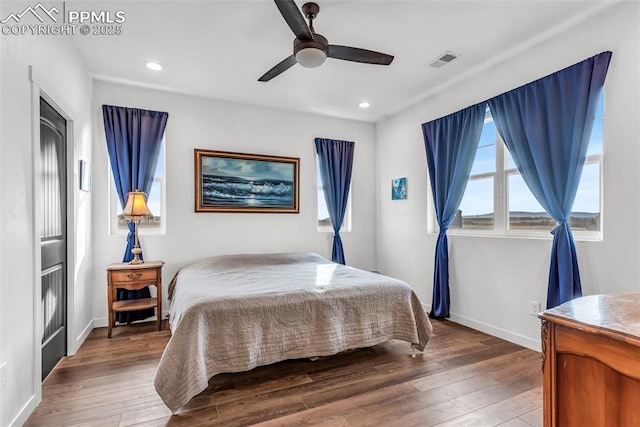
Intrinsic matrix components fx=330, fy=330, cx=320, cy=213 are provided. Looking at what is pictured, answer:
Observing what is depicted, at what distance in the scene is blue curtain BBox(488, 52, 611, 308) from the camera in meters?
2.55

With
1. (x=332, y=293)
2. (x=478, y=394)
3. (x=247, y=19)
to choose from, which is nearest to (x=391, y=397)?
(x=478, y=394)

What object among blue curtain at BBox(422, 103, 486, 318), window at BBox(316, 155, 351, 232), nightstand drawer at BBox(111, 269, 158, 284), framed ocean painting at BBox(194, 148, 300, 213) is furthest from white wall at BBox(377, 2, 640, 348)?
nightstand drawer at BBox(111, 269, 158, 284)

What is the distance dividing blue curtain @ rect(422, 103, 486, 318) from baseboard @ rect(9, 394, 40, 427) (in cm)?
365

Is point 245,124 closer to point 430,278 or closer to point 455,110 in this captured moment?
point 455,110

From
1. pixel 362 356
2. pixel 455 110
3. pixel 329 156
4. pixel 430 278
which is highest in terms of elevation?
pixel 455 110

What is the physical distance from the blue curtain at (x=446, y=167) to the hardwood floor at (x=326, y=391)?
2.91 feet

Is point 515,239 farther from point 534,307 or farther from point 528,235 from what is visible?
point 534,307

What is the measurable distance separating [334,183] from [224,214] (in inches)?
63.4

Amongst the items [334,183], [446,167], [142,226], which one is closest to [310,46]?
[446,167]

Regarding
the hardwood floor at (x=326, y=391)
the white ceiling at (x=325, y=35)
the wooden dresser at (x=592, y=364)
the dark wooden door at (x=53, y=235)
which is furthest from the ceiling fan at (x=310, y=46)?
the hardwood floor at (x=326, y=391)

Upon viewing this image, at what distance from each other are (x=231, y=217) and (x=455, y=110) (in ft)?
9.87

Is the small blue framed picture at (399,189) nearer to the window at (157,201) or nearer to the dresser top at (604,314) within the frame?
the window at (157,201)

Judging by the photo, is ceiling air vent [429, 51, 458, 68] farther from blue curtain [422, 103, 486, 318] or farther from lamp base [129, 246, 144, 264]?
lamp base [129, 246, 144, 264]

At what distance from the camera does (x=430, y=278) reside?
415 cm
